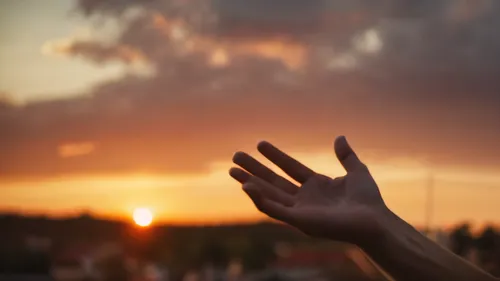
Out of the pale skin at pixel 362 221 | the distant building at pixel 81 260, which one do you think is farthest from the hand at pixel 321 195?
the distant building at pixel 81 260

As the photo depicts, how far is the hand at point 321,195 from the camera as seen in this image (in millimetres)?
1042

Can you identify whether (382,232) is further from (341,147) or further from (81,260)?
(81,260)

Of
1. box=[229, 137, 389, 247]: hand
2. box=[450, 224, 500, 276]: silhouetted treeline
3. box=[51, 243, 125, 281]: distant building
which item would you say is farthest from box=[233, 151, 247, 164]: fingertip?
box=[51, 243, 125, 281]: distant building

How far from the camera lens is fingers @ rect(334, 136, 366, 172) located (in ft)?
3.62

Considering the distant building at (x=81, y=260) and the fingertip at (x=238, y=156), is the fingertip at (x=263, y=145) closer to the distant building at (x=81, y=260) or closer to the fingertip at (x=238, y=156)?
the fingertip at (x=238, y=156)

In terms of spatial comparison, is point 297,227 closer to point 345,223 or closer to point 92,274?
point 345,223

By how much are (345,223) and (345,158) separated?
9 centimetres

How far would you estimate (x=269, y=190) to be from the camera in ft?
3.49

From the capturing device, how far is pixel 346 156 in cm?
111

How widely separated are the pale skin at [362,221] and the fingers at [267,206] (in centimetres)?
2

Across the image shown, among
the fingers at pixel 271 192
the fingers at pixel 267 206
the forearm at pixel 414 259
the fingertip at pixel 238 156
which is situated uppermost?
the fingertip at pixel 238 156

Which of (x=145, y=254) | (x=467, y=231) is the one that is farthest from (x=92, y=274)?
(x=467, y=231)

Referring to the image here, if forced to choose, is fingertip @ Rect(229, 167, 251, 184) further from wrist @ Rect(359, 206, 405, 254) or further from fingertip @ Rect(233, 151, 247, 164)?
wrist @ Rect(359, 206, 405, 254)

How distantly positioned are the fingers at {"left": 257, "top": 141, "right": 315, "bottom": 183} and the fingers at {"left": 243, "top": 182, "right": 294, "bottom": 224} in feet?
0.39
